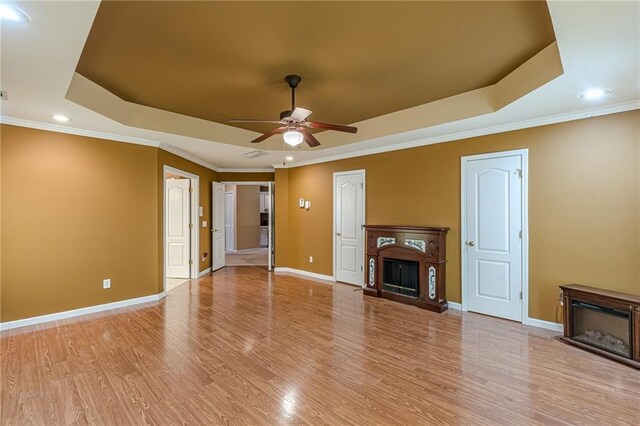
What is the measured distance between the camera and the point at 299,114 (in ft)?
9.11

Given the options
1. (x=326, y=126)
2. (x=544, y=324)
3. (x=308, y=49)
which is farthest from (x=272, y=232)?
(x=544, y=324)

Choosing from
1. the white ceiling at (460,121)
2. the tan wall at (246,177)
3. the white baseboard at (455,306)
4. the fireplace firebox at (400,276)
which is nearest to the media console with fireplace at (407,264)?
the fireplace firebox at (400,276)

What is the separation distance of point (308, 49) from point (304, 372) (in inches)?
112

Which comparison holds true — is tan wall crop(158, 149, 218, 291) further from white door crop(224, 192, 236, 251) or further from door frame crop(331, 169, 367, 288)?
white door crop(224, 192, 236, 251)

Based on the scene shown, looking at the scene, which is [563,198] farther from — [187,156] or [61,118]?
[61,118]

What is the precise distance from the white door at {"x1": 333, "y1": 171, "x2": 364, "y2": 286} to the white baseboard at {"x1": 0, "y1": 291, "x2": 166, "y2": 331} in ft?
10.6

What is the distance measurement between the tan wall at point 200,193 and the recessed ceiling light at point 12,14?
3038mm

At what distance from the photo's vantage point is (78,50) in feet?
6.97

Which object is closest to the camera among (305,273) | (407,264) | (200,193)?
(407,264)

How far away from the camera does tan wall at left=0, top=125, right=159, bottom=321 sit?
3.54 metres

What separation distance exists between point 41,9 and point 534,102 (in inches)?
160

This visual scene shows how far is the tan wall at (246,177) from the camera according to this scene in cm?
730

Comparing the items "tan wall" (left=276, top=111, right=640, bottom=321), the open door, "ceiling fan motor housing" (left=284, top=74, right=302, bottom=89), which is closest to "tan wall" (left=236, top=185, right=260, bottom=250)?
the open door

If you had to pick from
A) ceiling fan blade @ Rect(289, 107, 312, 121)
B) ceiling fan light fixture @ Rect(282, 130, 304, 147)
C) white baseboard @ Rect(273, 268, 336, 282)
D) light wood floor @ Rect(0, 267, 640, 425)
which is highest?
ceiling fan blade @ Rect(289, 107, 312, 121)
